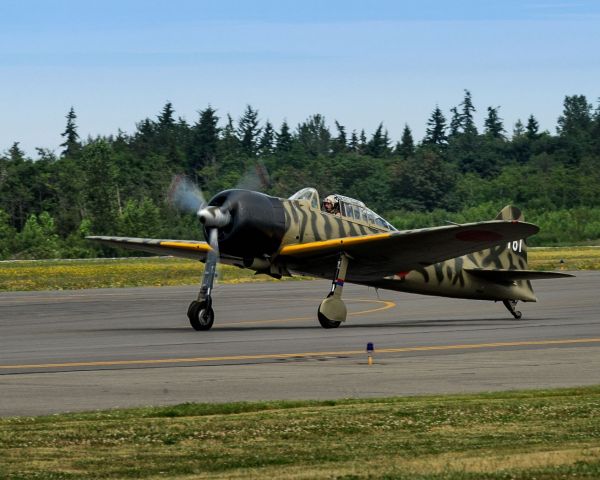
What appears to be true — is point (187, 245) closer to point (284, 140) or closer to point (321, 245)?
point (321, 245)

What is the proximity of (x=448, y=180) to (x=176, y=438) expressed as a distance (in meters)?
118

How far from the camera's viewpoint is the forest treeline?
309 feet

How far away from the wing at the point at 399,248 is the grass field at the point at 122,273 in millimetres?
21629

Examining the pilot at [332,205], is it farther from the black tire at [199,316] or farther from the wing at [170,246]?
the black tire at [199,316]

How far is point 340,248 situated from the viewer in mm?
28094

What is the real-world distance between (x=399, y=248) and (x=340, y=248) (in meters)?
1.32

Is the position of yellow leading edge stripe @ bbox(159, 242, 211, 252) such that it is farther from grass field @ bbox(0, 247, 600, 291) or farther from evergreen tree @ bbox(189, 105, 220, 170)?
evergreen tree @ bbox(189, 105, 220, 170)

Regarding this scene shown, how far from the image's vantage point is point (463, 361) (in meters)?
19.2

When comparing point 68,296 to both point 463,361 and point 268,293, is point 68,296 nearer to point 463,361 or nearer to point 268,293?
point 268,293

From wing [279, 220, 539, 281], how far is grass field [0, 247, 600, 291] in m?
21.6

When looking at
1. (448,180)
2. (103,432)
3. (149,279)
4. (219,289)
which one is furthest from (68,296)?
(448,180)

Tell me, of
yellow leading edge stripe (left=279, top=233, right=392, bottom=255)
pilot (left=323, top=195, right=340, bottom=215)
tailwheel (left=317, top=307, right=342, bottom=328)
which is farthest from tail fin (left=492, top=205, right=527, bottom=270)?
tailwheel (left=317, top=307, right=342, bottom=328)

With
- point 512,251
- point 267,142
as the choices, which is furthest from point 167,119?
point 512,251

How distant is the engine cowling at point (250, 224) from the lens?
87.5ft
